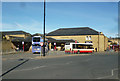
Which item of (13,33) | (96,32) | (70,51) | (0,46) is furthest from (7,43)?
(96,32)

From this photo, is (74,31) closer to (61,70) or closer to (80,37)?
(80,37)

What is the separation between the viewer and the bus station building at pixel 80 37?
48562 millimetres

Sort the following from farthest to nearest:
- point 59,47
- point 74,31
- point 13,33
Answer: point 13,33 < point 74,31 < point 59,47

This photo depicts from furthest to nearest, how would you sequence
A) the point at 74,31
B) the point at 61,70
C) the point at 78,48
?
the point at 74,31
the point at 78,48
the point at 61,70

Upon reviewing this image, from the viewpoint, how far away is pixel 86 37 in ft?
173

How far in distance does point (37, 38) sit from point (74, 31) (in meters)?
29.3

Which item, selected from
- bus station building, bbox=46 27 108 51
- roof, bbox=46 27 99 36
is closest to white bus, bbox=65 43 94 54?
bus station building, bbox=46 27 108 51

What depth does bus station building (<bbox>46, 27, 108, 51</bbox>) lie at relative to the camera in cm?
4856

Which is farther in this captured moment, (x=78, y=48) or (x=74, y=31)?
(x=74, y=31)

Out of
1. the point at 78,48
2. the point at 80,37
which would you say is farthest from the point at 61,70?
the point at 80,37

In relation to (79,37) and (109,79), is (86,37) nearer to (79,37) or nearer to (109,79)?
(79,37)

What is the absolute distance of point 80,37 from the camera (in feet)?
175

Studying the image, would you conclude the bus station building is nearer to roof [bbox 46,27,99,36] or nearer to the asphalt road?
roof [bbox 46,27,99,36]

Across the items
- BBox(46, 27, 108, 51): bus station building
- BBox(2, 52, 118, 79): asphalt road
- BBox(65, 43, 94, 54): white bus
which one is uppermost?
BBox(46, 27, 108, 51): bus station building
